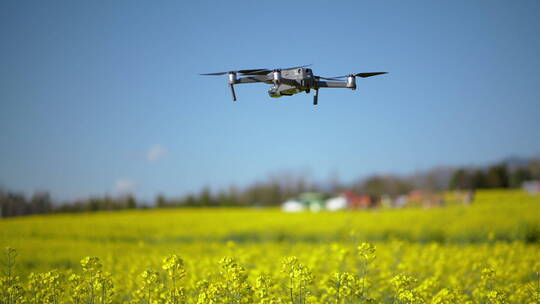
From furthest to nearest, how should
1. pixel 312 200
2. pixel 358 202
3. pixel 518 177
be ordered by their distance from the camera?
pixel 518 177 < pixel 312 200 < pixel 358 202

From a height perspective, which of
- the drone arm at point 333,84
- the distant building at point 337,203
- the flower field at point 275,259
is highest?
the drone arm at point 333,84

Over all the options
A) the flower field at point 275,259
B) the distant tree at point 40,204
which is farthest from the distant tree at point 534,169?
the distant tree at point 40,204

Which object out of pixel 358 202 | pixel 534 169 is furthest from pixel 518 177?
pixel 358 202

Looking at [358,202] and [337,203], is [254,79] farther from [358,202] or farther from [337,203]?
[337,203]

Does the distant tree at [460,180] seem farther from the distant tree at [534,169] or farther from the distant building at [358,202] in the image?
the distant building at [358,202]

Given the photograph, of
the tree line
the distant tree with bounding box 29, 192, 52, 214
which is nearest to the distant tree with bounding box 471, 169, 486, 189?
the tree line

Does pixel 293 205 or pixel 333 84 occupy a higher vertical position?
pixel 333 84

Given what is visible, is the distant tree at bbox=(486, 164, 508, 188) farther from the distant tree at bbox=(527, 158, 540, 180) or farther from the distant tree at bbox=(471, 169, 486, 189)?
the distant tree at bbox=(527, 158, 540, 180)
